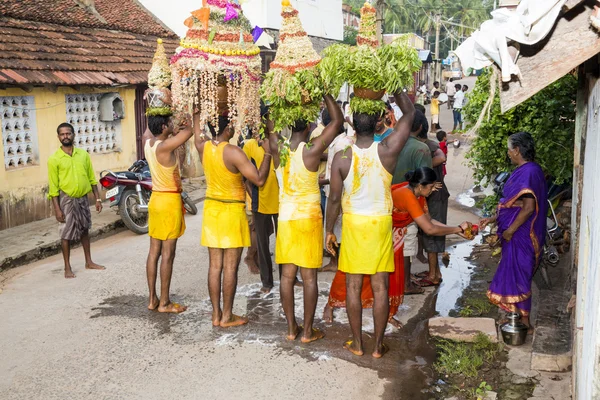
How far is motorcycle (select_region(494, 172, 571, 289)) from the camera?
6.64 meters

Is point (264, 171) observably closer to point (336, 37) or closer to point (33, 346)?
point (33, 346)

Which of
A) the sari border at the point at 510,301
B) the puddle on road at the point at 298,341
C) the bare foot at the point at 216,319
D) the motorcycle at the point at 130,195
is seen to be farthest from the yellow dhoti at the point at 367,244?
the motorcycle at the point at 130,195

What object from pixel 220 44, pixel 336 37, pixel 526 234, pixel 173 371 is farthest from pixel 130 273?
pixel 336 37

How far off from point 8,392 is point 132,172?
572 centimetres

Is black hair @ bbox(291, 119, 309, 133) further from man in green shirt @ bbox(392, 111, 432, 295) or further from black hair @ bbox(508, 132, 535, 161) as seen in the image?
black hair @ bbox(508, 132, 535, 161)

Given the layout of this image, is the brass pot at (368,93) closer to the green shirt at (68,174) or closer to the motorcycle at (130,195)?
the green shirt at (68,174)

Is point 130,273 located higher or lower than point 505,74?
lower

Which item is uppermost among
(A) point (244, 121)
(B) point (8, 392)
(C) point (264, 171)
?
(A) point (244, 121)

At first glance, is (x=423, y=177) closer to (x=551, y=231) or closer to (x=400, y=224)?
(x=400, y=224)

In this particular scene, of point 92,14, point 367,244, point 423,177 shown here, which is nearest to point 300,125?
point 367,244

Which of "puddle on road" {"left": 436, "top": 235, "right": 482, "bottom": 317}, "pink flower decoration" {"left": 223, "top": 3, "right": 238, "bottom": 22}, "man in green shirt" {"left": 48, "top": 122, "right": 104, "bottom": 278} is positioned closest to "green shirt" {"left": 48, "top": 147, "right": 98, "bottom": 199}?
"man in green shirt" {"left": 48, "top": 122, "right": 104, "bottom": 278}

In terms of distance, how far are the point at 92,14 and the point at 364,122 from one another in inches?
410

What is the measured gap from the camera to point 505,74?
314 cm

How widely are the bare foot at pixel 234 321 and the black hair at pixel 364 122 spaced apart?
2.19m
